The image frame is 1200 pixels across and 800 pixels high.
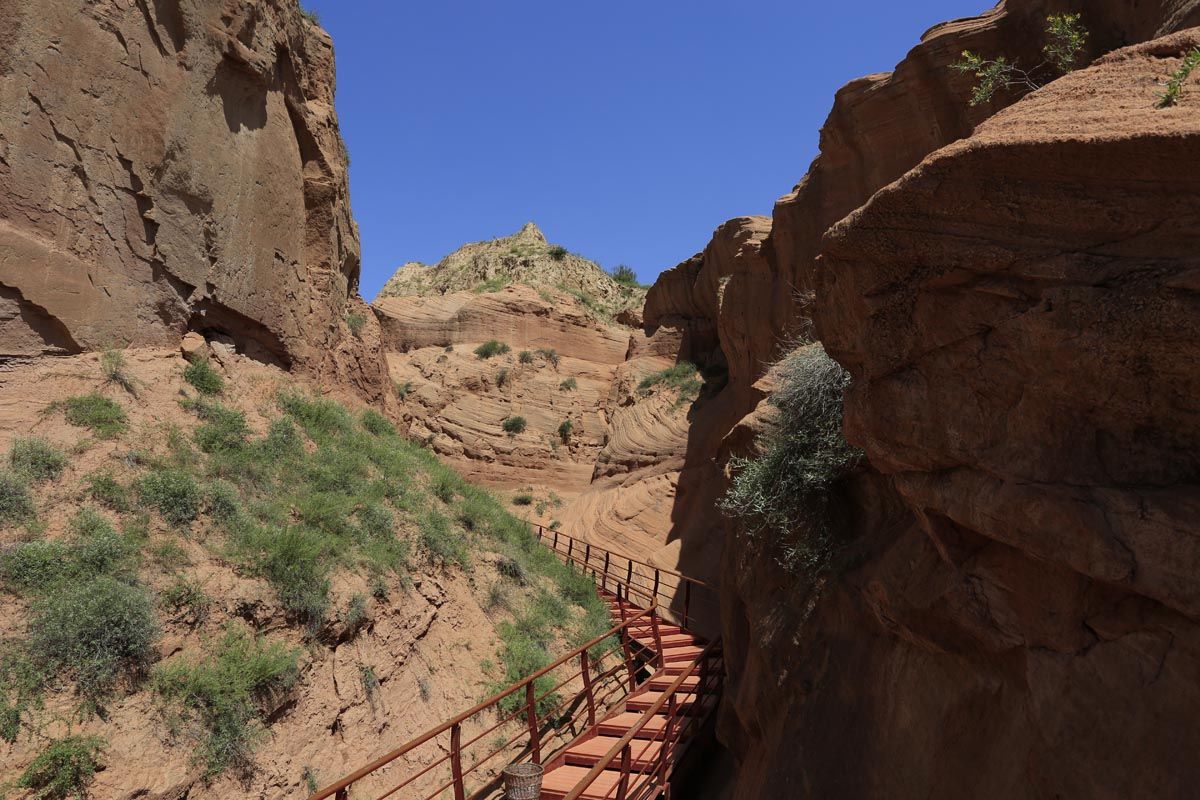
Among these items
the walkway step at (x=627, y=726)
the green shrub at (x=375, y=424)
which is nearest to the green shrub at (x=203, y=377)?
the green shrub at (x=375, y=424)

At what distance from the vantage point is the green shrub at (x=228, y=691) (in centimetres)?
602

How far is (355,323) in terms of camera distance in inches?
571

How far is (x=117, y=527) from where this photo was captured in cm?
714

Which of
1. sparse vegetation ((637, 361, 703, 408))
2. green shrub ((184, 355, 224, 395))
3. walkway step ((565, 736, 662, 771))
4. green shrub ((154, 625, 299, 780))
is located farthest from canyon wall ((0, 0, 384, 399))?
sparse vegetation ((637, 361, 703, 408))

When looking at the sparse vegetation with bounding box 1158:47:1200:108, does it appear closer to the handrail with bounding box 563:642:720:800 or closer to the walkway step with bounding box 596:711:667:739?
the handrail with bounding box 563:642:720:800

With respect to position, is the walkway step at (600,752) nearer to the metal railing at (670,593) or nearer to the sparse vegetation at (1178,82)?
the metal railing at (670,593)

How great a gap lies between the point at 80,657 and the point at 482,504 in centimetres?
786

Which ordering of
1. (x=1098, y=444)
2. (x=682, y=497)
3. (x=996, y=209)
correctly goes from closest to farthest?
1. (x=1098, y=444)
2. (x=996, y=209)
3. (x=682, y=497)

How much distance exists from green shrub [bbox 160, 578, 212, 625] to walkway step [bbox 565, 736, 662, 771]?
423 cm

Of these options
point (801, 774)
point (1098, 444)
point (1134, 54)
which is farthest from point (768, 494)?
point (1134, 54)

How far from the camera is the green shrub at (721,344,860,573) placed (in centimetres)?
645

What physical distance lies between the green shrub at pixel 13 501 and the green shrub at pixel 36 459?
0.18 m

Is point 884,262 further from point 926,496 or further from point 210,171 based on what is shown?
point 210,171

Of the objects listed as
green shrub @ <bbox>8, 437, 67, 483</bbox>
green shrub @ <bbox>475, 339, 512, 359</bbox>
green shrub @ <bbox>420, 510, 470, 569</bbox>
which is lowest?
green shrub @ <bbox>420, 510, 470, 569</bbox>
